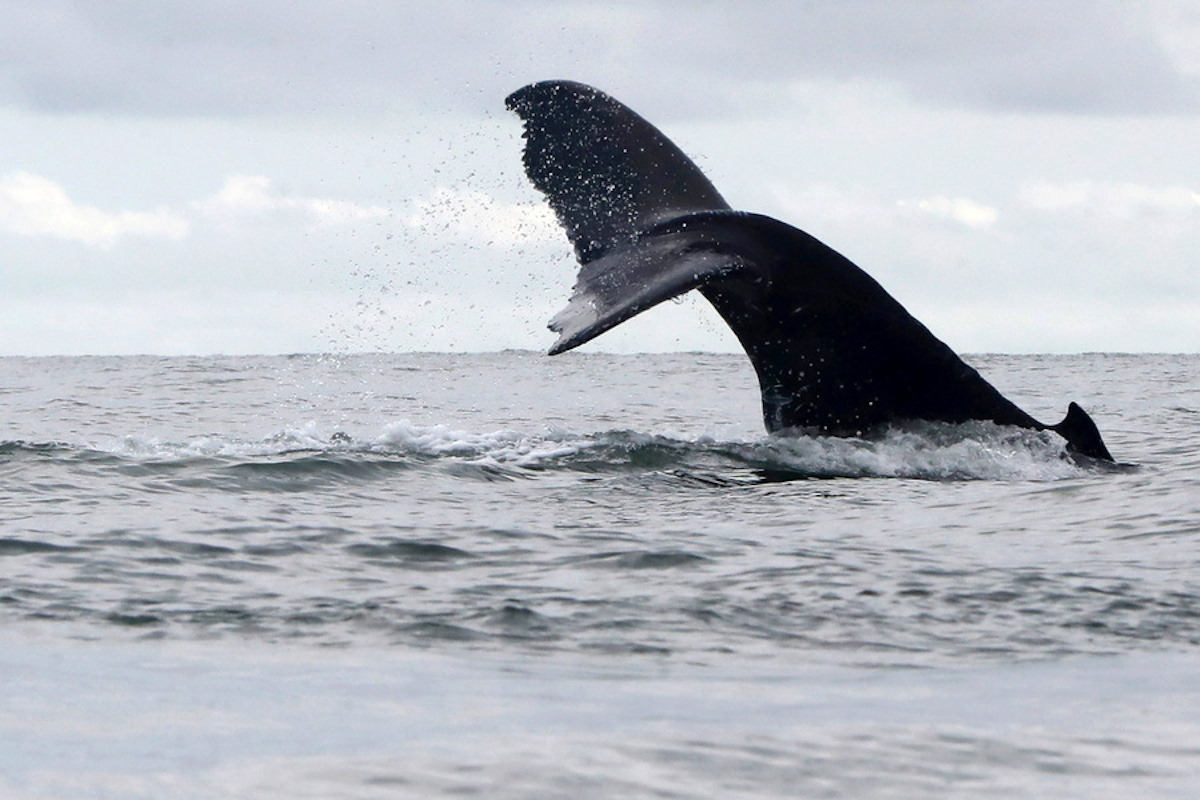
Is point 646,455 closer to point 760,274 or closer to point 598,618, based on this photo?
point 760,274

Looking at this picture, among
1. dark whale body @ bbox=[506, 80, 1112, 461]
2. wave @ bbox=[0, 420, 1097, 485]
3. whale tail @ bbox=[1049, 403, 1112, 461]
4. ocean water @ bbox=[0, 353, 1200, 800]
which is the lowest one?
ocean water @ bbox=[0, 353, 1200, 800]

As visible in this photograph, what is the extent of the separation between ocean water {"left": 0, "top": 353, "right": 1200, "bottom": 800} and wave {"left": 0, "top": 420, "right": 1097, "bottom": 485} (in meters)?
0.03

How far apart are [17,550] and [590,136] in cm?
400

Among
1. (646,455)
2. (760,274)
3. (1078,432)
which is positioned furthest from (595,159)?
(1078,432)

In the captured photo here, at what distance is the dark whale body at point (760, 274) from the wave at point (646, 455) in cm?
13

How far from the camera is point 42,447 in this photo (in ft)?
34.3

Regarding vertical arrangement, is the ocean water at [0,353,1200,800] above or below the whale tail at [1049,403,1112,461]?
below

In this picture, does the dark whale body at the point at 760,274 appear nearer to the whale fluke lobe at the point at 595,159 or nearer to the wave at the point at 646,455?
the whale fluke lobe at the point at 595,159

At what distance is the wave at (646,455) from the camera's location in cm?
941

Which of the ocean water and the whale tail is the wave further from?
the whale tail

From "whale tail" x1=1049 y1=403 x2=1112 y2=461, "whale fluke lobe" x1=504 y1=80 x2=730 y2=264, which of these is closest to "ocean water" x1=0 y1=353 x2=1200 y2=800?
"whale tail" x1=1049 y1=403 x2=1112 y2=461

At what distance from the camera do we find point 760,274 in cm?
893

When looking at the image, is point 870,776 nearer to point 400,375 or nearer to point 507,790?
point 507,790

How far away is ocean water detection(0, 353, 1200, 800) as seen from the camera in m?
3.79
